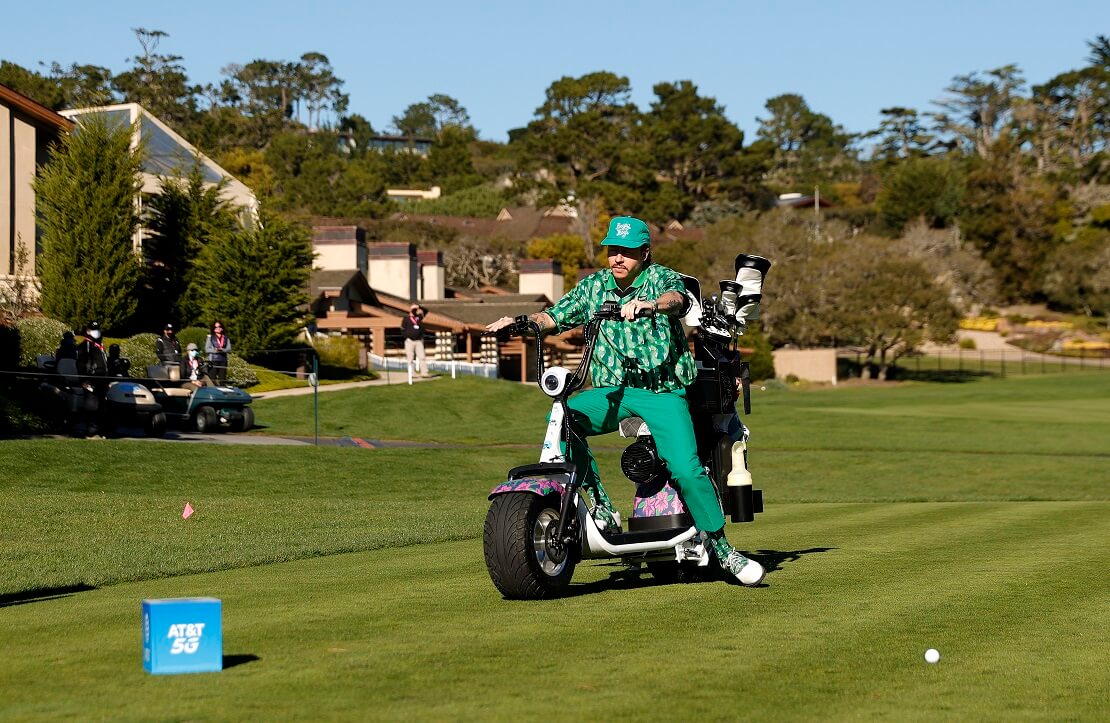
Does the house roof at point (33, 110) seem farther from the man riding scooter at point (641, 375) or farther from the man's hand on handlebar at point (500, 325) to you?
the man riding scooter at point (641, 375)

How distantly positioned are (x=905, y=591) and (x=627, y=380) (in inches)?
82.9

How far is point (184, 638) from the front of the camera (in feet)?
20.1

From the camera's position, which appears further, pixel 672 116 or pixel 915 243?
pixel 672 116

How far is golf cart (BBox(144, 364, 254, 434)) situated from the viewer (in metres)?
29.5

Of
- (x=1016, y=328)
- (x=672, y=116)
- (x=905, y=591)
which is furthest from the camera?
(x=672, y=116)

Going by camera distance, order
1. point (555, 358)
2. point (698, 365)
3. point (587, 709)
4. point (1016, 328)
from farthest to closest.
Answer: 1. point (1016, 328)
2. point (555, 358)
3. point (698, 365)
4. point (587, 709)

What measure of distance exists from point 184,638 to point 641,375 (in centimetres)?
388

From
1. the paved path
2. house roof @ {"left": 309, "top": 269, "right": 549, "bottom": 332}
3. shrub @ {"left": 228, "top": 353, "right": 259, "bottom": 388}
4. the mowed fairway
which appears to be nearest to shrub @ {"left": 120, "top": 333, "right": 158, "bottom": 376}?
shrub @ {"left": 228, "top": 353, "right": 259, "bottom": 388}

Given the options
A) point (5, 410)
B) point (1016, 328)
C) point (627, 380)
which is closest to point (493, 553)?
point (627, 380)

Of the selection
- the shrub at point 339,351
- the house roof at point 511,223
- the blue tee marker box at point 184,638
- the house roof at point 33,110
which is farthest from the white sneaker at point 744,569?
the house roof at point 511,223

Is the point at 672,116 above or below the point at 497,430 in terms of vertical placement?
above

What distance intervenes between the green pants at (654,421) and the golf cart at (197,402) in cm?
2127

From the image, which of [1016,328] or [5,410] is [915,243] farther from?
[5,410]

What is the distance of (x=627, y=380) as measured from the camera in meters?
9.27
